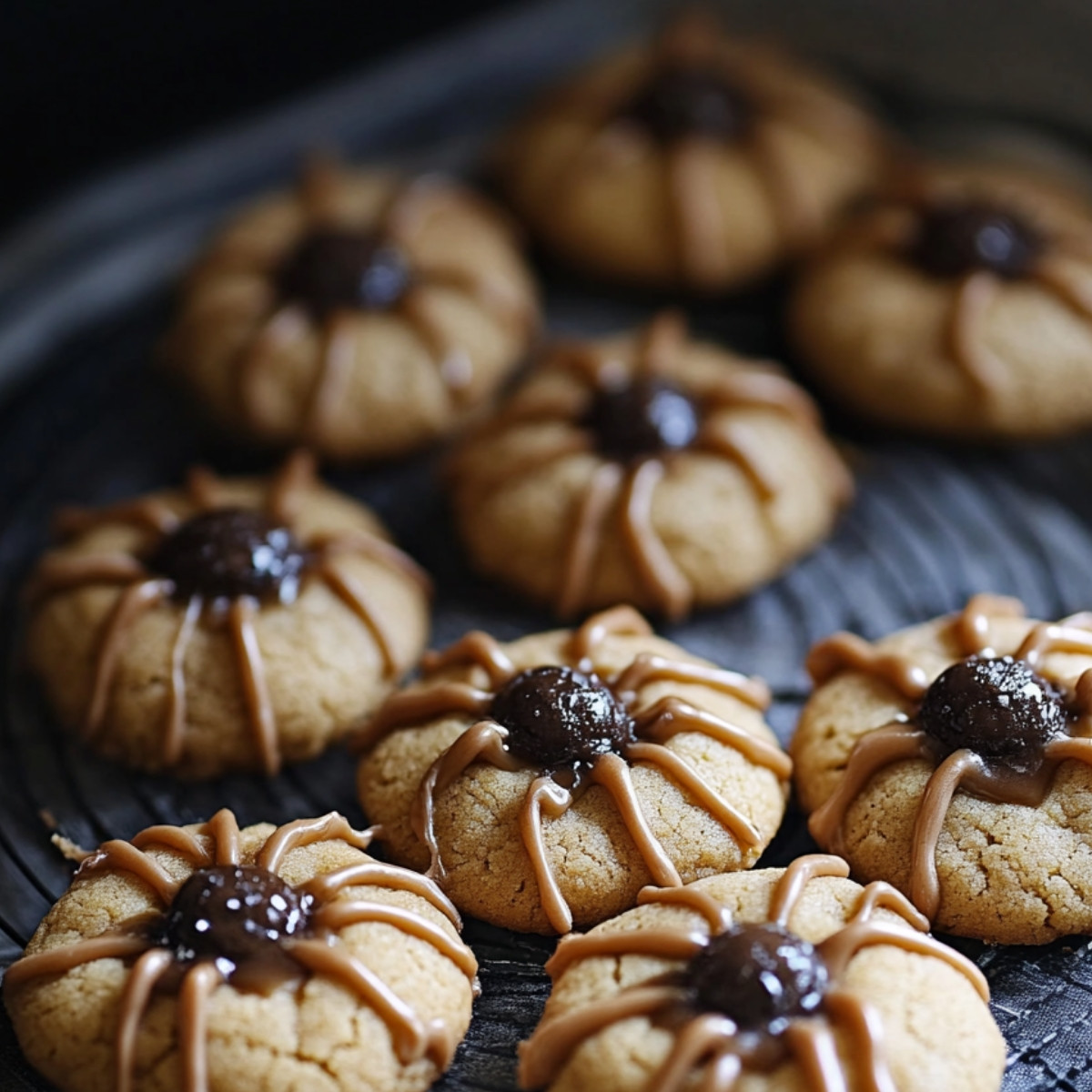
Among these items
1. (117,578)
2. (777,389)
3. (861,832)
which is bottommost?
(861,832)

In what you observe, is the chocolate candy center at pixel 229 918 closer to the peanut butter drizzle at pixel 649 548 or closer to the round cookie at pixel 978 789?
the round cookie at pixel 978 789

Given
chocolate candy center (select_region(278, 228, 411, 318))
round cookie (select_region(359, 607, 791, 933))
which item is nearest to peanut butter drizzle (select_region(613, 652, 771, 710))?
round cookie (select_region(359, 607, 791, 933))

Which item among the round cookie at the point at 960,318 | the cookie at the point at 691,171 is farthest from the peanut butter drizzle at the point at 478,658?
the cookie at the point at 691,171

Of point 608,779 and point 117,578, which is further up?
point 117,578

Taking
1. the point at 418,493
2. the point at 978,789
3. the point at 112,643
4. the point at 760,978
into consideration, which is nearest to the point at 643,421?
the point at 418,493

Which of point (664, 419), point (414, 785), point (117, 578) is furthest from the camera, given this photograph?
point (664, 419)

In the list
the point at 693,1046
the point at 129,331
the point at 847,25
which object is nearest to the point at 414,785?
the point at 693,1046

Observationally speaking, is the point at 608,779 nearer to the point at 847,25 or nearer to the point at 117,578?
the point at 117,578
